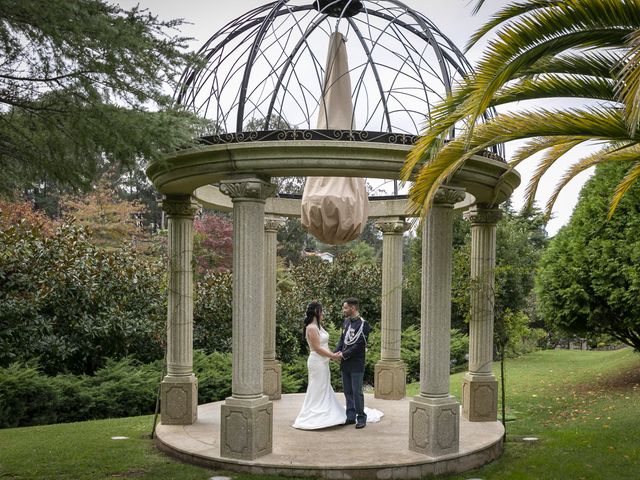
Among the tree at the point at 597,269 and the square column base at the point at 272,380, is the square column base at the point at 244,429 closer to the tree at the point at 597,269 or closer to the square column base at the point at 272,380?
the square column base at the point at 272,380

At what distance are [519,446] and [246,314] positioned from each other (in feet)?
14.5

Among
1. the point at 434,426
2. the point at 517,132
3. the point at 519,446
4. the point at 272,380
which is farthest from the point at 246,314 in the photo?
the point at 272,380

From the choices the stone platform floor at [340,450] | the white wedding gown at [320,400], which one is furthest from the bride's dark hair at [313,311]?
the stone platform floor at [340,450]

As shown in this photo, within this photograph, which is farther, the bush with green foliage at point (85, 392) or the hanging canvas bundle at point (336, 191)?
the bush with green foliage at point (85, 392)

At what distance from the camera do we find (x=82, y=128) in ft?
20.7

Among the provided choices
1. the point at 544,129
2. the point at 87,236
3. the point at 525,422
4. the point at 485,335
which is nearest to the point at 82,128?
the point at 544,129

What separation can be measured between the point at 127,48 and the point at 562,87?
14.6 feet

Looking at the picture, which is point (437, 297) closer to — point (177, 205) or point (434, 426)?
point (434, 426)

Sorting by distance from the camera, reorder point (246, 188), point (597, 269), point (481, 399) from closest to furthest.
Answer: point (246, 188) → point (481, 399) → point (597, 269)

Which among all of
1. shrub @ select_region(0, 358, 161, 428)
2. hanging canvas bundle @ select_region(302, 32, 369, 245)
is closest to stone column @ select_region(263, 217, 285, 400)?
shrub @ select_region(0, 358, 161, 428)

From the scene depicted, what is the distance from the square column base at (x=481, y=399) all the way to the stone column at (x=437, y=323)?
6.52 feet

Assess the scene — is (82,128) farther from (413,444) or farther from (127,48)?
(413,444)

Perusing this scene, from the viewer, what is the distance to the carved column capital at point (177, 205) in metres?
9.44

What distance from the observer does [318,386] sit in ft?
31.3
